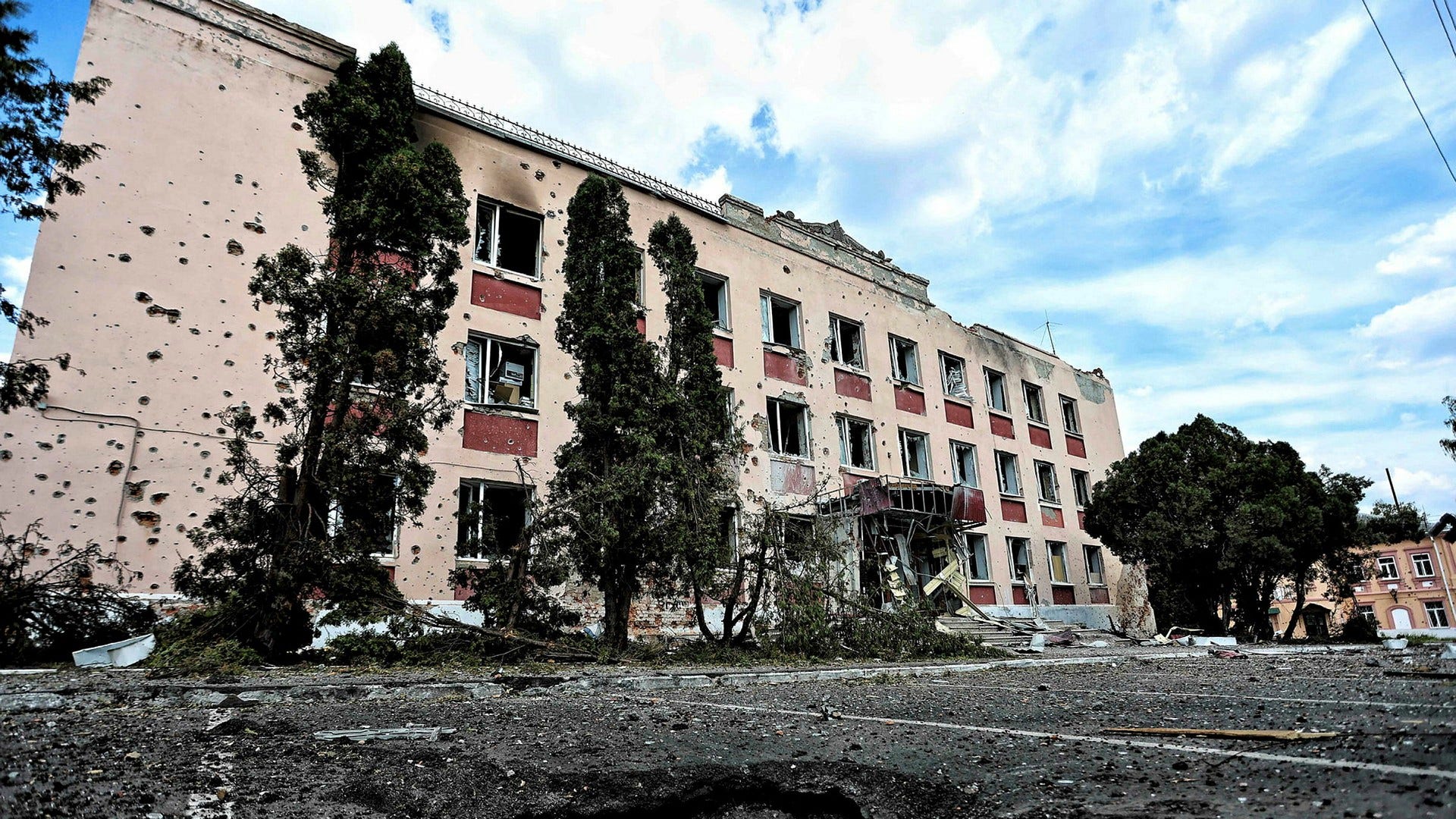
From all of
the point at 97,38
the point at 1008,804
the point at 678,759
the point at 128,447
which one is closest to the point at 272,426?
the point at 128,447

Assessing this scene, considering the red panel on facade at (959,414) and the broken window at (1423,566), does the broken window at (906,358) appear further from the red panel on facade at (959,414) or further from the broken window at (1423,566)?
the broken window at (1423,566)

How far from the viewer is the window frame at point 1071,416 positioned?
26.5m

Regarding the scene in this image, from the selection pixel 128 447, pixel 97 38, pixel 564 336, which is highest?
pixel 97 38

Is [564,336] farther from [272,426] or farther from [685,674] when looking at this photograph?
[685,674]

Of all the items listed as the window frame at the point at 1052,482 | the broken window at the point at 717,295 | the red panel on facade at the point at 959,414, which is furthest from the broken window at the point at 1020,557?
the broken window at the point at 717,295

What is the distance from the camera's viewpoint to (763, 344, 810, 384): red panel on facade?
1823cm

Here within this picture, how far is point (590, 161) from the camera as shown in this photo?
55.0 feet

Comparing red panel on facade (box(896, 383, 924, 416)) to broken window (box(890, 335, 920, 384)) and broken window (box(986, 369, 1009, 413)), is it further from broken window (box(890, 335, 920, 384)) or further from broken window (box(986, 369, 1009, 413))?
broken window (box(986, 369, 1009, 413))

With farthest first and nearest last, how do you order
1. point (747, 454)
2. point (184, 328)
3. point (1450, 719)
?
1. point (747, 454)
2. point (184, 328)
3. point (1450, 719)

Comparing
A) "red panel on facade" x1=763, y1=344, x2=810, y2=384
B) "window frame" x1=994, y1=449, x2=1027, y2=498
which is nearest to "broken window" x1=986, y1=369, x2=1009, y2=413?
"window frame" x1=994, y1=449, x2=1027, y2=498

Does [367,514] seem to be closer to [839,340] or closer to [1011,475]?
[839,340]

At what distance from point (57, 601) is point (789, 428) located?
1381 cm

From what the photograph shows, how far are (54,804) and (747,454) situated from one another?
1441cm

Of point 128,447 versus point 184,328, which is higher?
point 184,328
